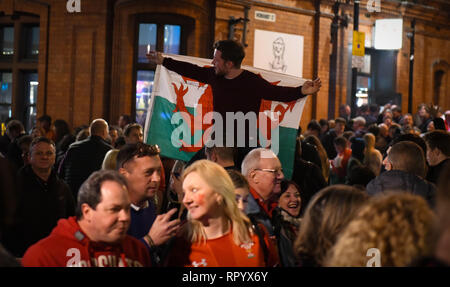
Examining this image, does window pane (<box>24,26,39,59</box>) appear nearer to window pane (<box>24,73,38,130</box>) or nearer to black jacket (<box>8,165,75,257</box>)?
window pane (<box>24,73,38,130</box>)

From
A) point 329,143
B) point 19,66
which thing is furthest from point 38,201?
point 19,66

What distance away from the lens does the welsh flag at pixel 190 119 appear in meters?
6.58

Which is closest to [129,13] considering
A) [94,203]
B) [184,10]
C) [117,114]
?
[184,10]

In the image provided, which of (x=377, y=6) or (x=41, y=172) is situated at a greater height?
(x=377, y=6)

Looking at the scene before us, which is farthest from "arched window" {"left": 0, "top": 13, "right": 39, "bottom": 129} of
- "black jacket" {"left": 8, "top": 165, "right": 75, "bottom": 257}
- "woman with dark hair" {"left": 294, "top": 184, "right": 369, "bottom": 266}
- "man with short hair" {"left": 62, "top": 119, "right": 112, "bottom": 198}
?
"woman with dark hair" {"left": 294, "top": 184, "right": 369, "bottom": 266}

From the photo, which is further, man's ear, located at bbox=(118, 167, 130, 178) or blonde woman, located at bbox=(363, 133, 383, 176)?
blonde woman, located at bbox=(363, 133, 383, 176)

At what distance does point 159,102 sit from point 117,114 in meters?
9.42

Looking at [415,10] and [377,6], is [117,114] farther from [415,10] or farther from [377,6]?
[415,10]

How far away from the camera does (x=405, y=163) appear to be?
5.35 m

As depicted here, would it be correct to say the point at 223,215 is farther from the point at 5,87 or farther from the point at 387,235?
the point at 5,87

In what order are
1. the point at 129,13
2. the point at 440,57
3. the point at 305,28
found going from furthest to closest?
the point at 440,57, the point at 305,28, the point at 129,13

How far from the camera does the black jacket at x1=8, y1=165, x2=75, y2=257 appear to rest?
552 centimetres

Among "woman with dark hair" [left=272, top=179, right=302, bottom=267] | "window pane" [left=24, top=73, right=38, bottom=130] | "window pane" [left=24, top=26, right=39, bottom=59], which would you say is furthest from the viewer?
"window pane" [left=24, top=73, right=38, bottom=130]

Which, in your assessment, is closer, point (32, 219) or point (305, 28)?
point (32, 219)
